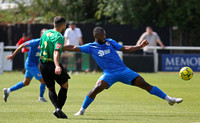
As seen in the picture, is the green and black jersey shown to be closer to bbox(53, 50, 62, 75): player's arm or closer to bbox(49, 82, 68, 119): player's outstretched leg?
bbox(53, 50, 62, 75): player's arm

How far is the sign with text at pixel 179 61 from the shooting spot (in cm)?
2100

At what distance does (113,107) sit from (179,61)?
37.5 feet

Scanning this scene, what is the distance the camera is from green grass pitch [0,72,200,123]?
27.0 ft

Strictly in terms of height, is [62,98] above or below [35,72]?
below

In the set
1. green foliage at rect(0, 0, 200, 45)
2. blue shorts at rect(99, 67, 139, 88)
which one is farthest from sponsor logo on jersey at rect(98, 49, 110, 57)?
green foliage at rect(0, 0, 200, 45)

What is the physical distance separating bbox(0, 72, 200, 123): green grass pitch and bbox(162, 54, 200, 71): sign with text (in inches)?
211

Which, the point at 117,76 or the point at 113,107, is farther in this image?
the point at 113,107

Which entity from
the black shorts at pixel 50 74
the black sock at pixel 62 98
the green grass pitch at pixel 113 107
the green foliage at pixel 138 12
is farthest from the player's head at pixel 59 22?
the green foliage at pixel 138 12

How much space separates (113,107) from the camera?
33.7 feet

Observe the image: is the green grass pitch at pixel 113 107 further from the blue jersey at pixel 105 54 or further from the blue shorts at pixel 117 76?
the blue jersey at pixel 105 54

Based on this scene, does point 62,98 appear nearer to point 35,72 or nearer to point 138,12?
point 35,72

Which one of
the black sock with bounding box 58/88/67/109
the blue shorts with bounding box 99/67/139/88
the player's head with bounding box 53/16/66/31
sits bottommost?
the black sock with bounding box 58/88/67/109

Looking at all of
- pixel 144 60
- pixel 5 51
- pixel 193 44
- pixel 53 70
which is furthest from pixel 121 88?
pixel 193 44

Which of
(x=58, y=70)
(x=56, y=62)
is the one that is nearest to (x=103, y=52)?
(x=56, y=62)
